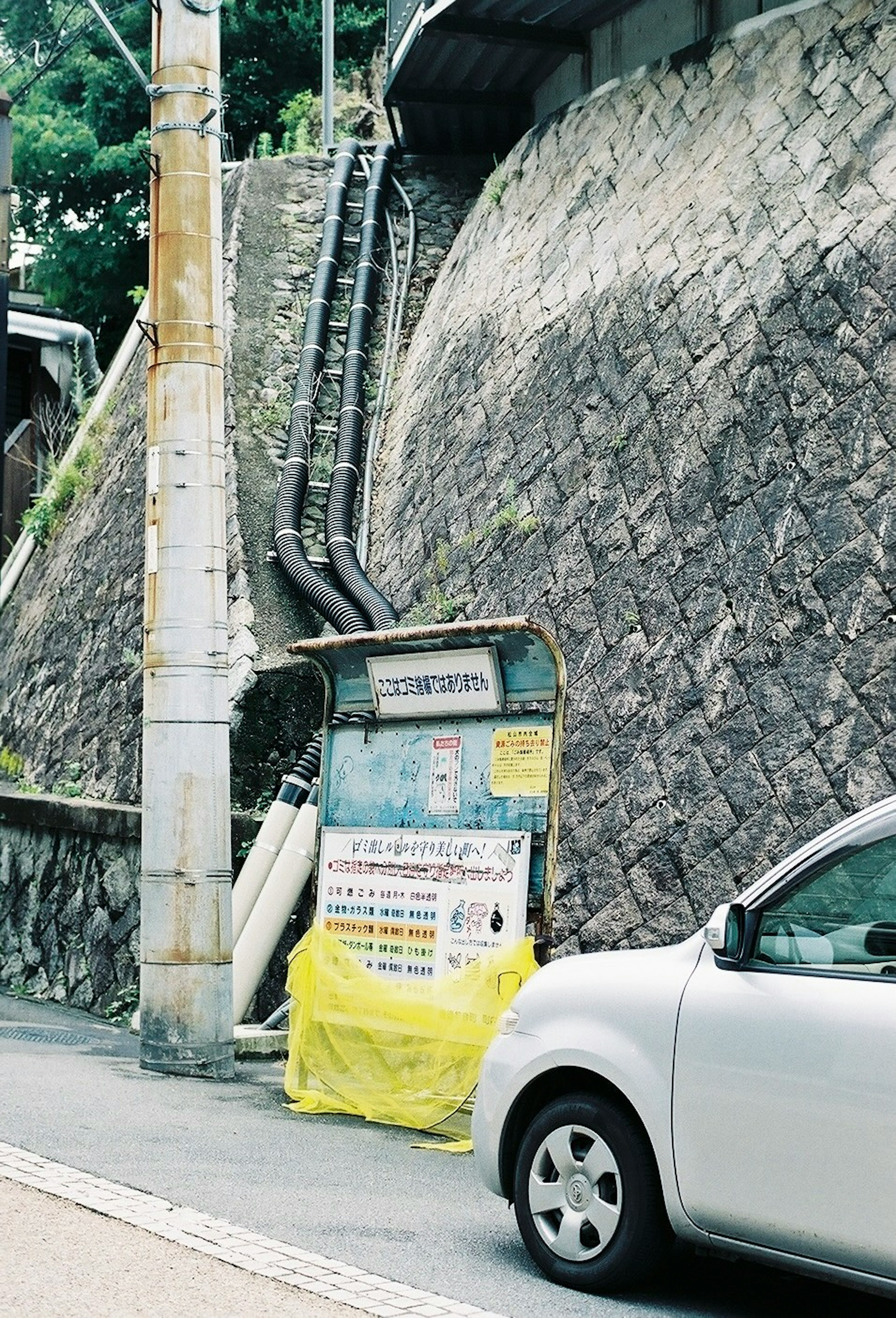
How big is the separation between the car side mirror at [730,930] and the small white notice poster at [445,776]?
3.27m

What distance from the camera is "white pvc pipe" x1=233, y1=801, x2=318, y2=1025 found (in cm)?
1012

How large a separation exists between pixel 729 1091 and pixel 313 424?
10.6 m

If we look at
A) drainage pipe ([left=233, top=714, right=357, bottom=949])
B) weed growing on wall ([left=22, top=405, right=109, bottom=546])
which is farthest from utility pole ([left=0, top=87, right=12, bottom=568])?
drainage pipe ([left=233, top=714, right=357, bottom=949])

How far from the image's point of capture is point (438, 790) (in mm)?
8430

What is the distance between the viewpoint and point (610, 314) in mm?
12070

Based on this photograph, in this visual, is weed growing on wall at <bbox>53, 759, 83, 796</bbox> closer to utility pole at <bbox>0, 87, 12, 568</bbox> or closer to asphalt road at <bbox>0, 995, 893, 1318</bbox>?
asphalt road at <bbox>0, 995, 893, 1318</bbox>

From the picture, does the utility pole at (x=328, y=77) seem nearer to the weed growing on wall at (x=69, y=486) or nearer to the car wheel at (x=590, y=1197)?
the weed growing on wall at (x=69, y=486)

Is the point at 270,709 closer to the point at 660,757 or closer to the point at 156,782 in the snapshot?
the point at 156,782

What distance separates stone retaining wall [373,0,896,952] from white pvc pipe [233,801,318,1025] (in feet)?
5.48

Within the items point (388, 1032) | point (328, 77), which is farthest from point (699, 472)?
point (328, 77)

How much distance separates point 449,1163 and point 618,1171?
2249mm

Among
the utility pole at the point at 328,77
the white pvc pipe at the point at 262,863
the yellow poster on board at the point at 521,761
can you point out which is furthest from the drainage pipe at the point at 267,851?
the utility pole at the point at 328,77

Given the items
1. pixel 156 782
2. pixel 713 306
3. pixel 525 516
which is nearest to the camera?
pixel 156 782

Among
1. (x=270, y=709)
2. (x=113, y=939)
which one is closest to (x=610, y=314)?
(x=270, y=709)
